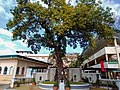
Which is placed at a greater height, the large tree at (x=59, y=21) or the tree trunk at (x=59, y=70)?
the large tree at (x=59, y=21)

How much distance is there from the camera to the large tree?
12.3 meters

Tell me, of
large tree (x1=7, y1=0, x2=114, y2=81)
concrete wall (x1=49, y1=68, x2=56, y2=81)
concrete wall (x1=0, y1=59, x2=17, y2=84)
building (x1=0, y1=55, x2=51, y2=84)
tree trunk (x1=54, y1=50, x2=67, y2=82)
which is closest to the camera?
large tree (x1=7, y1=0, x2=114, y2=81)

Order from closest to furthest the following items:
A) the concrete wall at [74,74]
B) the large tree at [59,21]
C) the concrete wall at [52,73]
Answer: the large tree at [59,21] < the concrete wall at [74,74] < the concrete wall at [52,73]

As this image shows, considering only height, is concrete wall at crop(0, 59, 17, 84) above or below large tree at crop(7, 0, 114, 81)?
below

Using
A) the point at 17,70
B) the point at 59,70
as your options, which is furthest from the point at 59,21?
the point at 17,70

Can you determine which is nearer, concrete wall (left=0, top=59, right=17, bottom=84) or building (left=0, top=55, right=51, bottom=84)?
building (left=0, top=55, right=51, bottom=84)

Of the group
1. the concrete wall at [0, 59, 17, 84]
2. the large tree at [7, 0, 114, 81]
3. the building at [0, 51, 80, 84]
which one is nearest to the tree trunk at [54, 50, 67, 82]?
the large tree at [7, 0, 114, 81]

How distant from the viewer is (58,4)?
43.8ft

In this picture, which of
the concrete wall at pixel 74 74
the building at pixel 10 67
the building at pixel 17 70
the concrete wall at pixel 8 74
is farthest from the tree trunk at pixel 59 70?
the concrete wall at pixel 74 74

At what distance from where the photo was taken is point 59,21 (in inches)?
483

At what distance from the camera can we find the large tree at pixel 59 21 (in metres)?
12.3

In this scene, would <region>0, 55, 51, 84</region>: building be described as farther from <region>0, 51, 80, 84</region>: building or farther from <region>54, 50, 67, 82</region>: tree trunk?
<region>54, 50, 67, 82</region>: tree trunk

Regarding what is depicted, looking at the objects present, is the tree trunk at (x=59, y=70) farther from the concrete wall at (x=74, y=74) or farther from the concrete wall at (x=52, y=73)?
the concrete wall at (x=52, y=73)

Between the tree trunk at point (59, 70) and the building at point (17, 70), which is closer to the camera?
the tree trunk at point (59, 70)
